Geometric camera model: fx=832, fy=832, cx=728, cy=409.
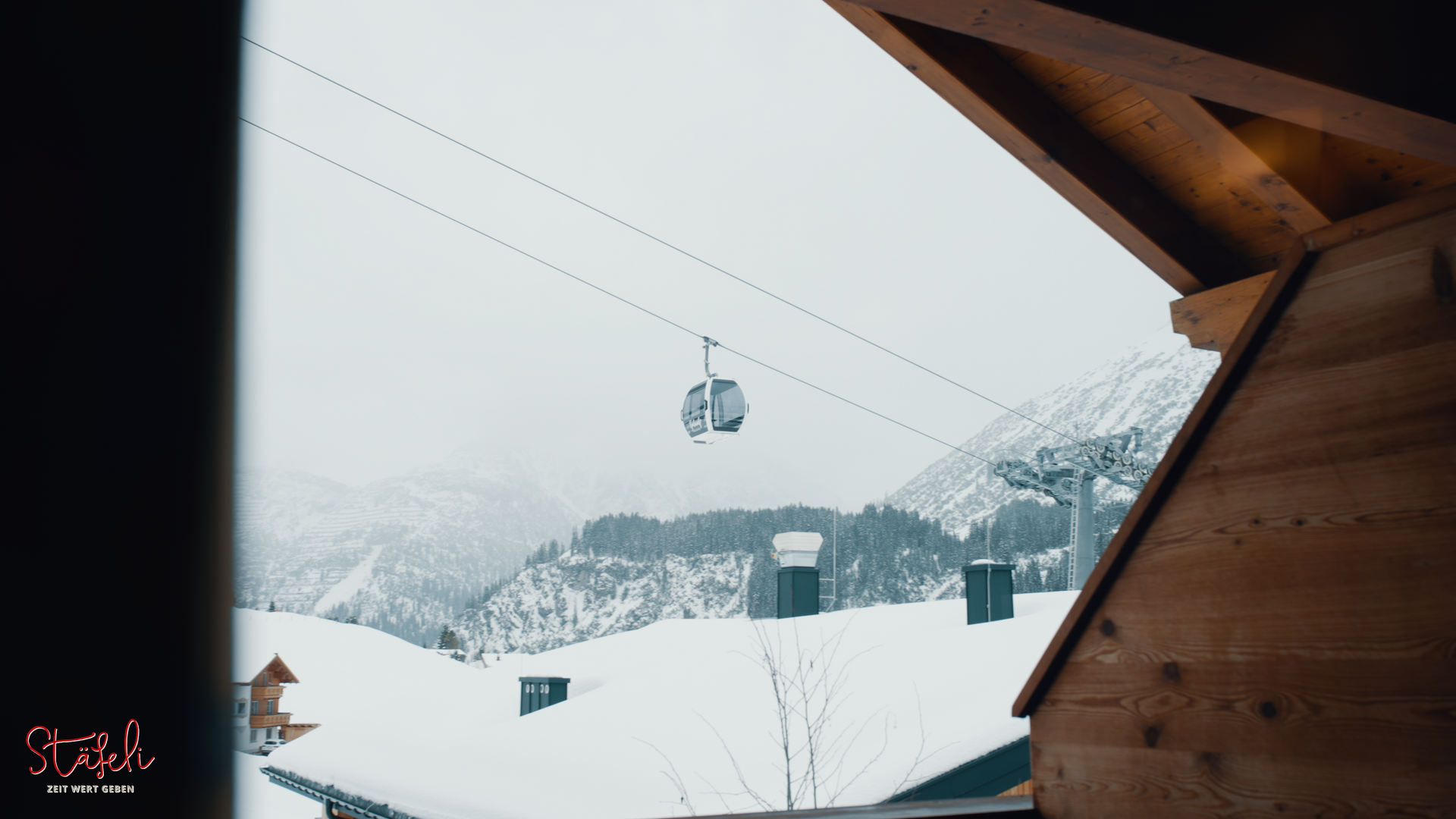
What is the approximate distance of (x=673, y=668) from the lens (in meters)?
7.15

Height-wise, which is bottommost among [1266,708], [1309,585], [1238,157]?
[1266,708]

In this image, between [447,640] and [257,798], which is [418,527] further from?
[257,798]

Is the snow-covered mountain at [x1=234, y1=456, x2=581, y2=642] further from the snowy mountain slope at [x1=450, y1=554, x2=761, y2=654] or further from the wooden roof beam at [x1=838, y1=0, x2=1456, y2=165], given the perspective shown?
the wooden roof beam at [x1=838, y1=0, x2=1456, y2=165]

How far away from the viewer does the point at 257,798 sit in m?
13.2

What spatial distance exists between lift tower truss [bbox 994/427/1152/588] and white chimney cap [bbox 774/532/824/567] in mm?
3185

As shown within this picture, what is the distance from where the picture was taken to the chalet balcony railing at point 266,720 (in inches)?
394

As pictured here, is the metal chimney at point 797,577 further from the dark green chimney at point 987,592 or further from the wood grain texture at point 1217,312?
the wood grain texture at point 1217,312

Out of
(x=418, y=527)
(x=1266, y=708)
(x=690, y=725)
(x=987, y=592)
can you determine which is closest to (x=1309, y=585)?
(x=1266, y=708)

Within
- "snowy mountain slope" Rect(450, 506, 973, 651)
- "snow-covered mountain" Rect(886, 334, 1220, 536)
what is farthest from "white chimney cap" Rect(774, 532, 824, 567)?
"snow-covered mountain" Rect(886, 334, 1220, 536)

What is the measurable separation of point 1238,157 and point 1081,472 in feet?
31.9

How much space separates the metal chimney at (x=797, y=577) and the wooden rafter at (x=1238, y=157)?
742cm

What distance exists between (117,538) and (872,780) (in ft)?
11.9

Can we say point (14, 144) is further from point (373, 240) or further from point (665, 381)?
point (665, 381)

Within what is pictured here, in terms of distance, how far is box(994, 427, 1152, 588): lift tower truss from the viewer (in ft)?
34.1
